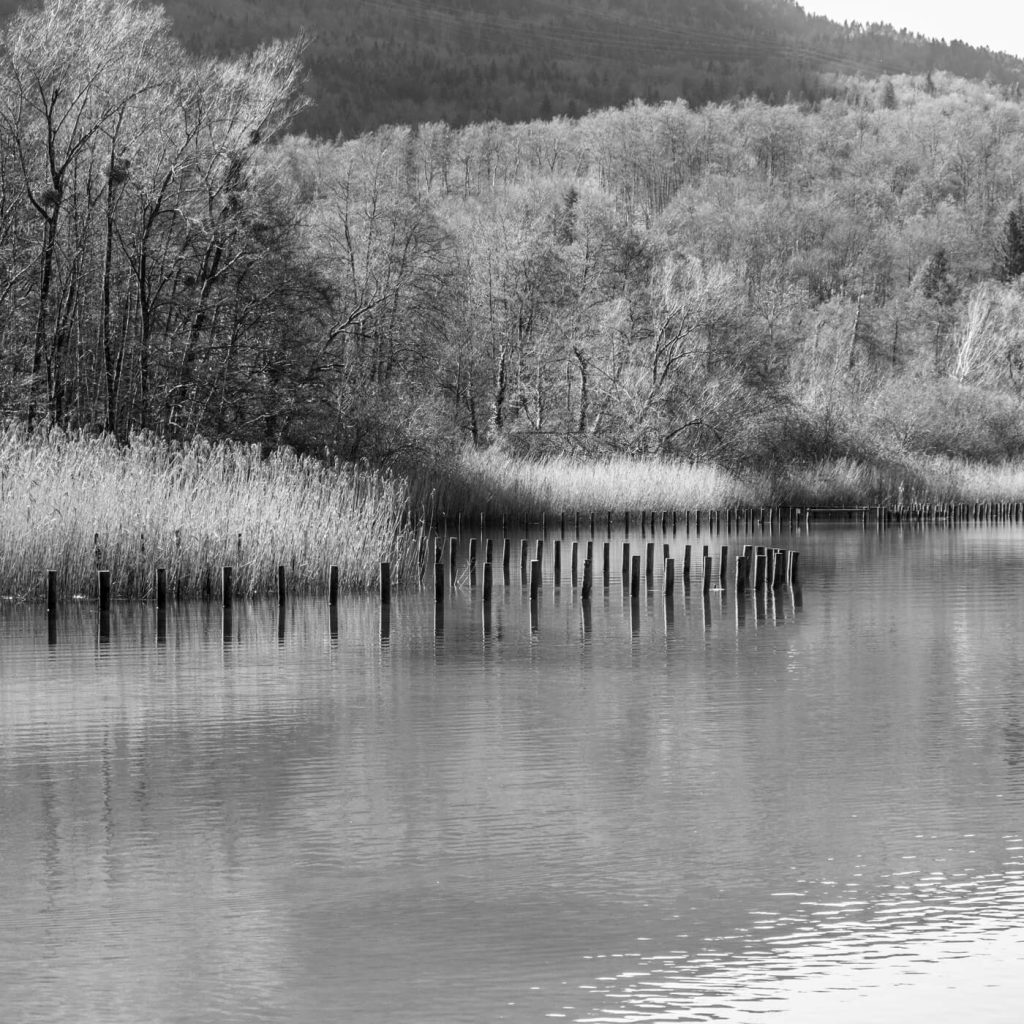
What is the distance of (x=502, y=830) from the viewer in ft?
35.0

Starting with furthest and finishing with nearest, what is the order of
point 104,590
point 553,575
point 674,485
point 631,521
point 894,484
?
point 894,484 → point 674,485 → point 631,521 → point 553,575 → point 104,590

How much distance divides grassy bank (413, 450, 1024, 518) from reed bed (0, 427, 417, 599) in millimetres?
11782

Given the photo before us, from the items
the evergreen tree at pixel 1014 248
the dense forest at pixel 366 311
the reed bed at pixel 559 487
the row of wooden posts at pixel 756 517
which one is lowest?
the row of wooden posts at pixel 756 517

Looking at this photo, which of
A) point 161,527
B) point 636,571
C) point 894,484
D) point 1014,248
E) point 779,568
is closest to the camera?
point 161,527

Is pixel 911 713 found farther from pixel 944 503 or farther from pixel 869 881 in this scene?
pixel 944 503

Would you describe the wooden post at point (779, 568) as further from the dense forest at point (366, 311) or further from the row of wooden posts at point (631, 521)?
the row of wooden posts at point (631, 521)

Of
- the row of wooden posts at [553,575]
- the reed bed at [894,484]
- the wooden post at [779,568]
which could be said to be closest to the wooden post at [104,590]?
the row of wooden posts at [553,575]

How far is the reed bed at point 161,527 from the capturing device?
22.3 meters

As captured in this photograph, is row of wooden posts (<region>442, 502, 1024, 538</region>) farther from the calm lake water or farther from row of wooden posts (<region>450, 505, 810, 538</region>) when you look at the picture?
the calm lake water

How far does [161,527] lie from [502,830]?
13.2 m

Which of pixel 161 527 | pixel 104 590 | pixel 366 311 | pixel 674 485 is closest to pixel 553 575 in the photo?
pixel 161 527

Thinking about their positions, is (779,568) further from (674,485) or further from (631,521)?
(674,485)

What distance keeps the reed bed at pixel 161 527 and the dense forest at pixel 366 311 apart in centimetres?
491

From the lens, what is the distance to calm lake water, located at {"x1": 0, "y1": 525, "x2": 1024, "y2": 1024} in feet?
25.8
